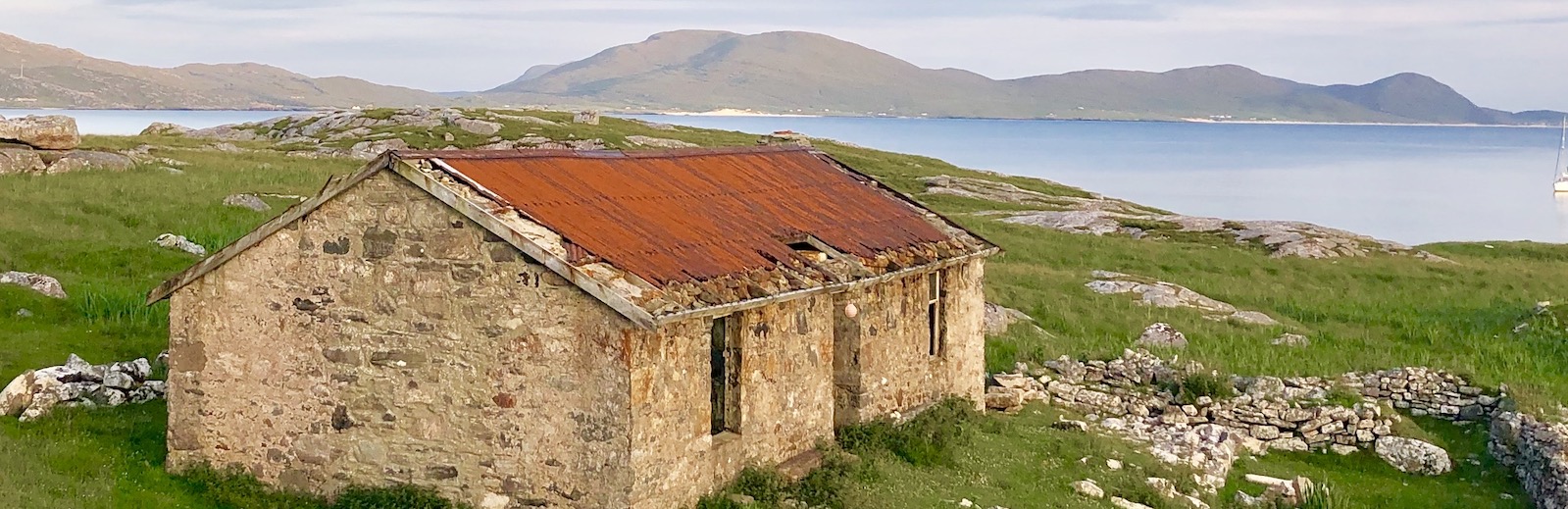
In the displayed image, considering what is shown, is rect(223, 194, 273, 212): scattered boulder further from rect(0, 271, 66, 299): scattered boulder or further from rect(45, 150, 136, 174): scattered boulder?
rect(0, 271, 66, 299): scattered boulder

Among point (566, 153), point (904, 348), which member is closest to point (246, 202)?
point (566, 153)

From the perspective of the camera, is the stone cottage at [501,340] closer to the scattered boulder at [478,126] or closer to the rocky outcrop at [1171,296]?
the rocky outcrop at [1171,296]

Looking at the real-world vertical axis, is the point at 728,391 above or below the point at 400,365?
below

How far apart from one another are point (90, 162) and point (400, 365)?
29.1 m

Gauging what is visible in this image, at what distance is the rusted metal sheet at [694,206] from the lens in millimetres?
15320

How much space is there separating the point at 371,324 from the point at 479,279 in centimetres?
156

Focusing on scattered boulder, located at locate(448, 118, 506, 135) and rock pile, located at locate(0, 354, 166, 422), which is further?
scattered boulder, located at locate(448, 118, 506, 135)

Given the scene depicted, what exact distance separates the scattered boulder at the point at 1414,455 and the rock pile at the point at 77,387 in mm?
18897

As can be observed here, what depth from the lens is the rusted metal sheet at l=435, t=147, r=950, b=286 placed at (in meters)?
15.3

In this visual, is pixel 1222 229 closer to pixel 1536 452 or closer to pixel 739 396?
pixel 1536 452

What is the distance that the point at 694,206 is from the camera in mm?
18328

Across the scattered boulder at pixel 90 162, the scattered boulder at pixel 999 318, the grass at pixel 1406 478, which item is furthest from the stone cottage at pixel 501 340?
the scattered boulder at pixel 90 162

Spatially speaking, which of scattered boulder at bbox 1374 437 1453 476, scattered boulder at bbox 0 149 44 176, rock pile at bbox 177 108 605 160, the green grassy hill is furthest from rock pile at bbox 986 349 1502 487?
rock pile at bbox 177 108 605 160

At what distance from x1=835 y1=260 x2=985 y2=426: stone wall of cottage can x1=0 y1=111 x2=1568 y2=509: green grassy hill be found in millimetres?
902
